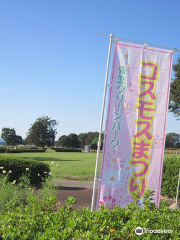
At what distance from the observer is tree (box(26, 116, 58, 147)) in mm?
92625

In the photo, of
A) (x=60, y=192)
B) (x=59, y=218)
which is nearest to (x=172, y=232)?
(x=59, y=218)

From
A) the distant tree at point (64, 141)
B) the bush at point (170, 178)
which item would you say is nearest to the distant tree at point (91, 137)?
the distant tree at point (64, 141)

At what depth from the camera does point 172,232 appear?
10.2 ft

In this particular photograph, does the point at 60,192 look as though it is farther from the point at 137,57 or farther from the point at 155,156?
the point at 137,57

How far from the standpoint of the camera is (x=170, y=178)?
35.1ft

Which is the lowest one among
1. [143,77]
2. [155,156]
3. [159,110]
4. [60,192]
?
[60,192]

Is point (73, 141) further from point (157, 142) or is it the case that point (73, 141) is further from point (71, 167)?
point (157, 142)

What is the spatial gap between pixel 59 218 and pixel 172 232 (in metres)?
1.17

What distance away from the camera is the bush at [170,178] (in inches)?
414

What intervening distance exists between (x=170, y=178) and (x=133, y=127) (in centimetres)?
580

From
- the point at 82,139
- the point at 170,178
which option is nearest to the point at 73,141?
the point at 82,139

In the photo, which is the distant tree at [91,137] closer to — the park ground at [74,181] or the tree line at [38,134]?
the tree line at [38,134]

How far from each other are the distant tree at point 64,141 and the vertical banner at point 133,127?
95320 millimetres

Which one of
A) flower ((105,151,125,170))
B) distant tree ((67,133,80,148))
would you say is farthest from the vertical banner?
distant tree ((67,133,80,148))
